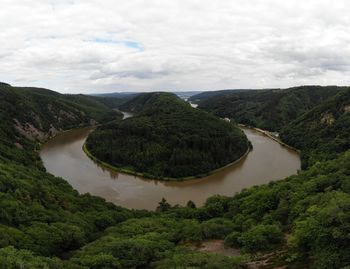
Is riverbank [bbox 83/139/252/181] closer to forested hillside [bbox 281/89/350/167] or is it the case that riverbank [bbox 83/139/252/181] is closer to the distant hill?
forested hillside [bbox 281/89/350/167]

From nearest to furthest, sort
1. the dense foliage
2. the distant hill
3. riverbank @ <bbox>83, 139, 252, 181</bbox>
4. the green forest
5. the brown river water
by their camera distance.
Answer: the green forest → the brown river water → riverbank @ <bbox>83, 139, 252, 181</bbox> → the dense foliage → the distant hill

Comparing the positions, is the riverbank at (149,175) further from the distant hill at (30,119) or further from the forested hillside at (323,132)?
the distant hill at (30,119)

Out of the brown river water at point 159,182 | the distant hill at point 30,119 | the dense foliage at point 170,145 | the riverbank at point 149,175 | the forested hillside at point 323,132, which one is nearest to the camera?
the brown river water at point 159,182

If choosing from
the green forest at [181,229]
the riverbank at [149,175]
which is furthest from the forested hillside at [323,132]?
the green forest at [181,229]

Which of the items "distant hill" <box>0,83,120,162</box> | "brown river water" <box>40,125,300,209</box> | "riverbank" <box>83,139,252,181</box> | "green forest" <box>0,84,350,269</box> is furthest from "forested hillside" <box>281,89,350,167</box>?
"distant hill" <box>0,83,120,162</box>

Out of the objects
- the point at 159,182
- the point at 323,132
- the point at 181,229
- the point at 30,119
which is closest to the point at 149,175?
the point at 159,182

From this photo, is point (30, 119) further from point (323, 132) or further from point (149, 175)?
point (323, 132)
